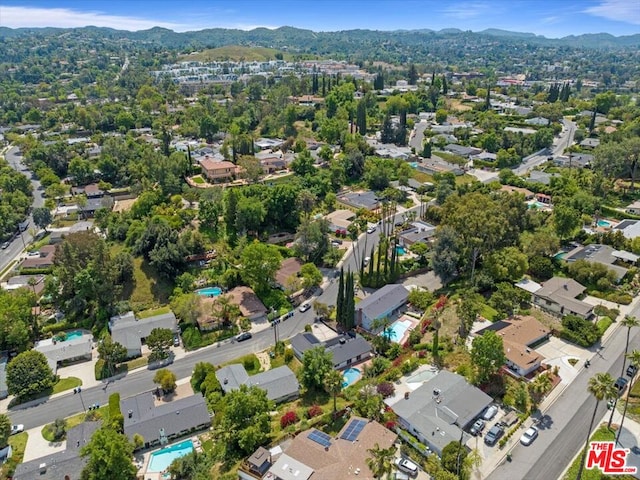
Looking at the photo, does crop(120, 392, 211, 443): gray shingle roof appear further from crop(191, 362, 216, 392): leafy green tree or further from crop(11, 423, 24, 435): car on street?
crop(11, 423, 24, 435): car on street

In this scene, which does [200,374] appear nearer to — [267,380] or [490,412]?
[267,380]

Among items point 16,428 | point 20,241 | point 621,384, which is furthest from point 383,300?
point 20,241

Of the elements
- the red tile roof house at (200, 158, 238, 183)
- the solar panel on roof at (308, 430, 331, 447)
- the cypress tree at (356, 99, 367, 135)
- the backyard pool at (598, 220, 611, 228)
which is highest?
the cypress tree at (356, 99, 367, 135)

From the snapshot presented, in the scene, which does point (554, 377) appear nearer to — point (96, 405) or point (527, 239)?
point (527, 239)

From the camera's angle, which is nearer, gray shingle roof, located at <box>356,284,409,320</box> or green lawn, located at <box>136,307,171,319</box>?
gray shingle roof, located at <box>356,284,409,320</box>

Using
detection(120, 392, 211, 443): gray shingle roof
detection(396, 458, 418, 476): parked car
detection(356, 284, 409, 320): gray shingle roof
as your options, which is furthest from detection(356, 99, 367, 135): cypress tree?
detection(396, 458, 418, 476): parked car

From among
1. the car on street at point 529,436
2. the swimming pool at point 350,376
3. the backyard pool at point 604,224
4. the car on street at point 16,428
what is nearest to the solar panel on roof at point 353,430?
the swimming pool at point 350,376

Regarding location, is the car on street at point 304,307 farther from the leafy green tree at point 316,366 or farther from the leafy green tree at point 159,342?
the leafy green tree at point 159,342
